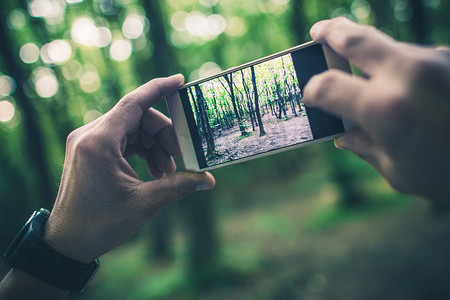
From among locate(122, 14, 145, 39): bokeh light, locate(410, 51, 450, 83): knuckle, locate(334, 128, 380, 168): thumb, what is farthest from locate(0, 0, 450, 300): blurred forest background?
locate(410, 51, 450, 83): knuckle

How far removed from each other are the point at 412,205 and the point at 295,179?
405 inches

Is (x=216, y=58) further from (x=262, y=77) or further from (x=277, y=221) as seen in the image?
(x=262, y=77)

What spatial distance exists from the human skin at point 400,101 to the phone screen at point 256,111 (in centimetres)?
50

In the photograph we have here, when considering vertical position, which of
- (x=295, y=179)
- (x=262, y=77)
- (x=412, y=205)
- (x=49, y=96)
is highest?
(x=49, y=96)

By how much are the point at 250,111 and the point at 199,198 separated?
4836 mm

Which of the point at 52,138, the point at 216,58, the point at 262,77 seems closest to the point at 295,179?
the point at 216,58

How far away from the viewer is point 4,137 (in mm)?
10664

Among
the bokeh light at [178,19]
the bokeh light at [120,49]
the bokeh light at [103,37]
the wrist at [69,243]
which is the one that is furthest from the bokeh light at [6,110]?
the wrist at [69,243]

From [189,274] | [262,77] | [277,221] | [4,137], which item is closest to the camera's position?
[262,77]

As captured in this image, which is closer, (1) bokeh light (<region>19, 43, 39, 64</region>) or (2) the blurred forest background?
(2) the blurred forest background

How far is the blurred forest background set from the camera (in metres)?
5.21

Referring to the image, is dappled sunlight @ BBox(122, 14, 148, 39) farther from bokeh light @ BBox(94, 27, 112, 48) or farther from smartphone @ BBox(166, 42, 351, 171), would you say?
smartphone @ BBox(166, 42, 351, 171)

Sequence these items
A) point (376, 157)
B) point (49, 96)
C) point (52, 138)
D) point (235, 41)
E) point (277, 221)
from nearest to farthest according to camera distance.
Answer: point (376, 157), point (49, 96), point (277, 221), point (52, 138), point (235, 41)

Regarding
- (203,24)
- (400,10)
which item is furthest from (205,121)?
(203,24)
